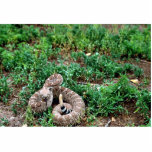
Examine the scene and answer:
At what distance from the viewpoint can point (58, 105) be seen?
5879 millimetres

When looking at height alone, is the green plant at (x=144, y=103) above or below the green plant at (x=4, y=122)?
above

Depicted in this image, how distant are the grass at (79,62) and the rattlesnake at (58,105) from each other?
18 centimetres

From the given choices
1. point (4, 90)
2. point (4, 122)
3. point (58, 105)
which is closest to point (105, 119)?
point (58, 105)

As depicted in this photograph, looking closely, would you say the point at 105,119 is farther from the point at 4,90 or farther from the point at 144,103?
the point at 4,90

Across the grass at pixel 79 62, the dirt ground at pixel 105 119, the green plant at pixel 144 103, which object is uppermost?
the grass at pixel 79 62

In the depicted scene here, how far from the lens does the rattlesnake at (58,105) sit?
18.0 ft

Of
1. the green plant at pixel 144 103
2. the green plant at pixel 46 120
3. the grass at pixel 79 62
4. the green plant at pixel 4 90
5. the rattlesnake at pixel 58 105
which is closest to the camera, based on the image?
the green plant at pixel 46 120

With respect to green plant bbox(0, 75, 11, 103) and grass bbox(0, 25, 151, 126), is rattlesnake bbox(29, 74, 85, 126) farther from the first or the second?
green plant bbox(0, 75, 11, 103)

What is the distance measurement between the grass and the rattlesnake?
18 cm

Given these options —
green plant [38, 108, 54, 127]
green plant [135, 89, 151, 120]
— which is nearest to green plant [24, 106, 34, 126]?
green plant [38, 108, 54, 127]

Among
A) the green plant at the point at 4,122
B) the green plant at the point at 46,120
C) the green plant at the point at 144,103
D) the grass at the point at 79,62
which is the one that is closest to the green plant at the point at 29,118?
the grass at the point at 79,62

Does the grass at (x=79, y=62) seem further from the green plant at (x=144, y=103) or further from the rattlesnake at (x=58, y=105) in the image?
the rattlesnake at (x=58, y=105)

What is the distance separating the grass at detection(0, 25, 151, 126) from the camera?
5938 mm

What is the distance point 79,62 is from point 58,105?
2.71 meters
